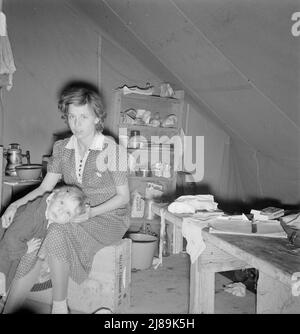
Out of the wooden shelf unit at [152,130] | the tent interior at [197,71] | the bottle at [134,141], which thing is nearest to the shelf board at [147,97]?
the wooden shelf unit at [152,130]

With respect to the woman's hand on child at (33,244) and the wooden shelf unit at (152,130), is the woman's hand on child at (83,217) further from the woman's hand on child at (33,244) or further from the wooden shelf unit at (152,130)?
the wooden shelf unit at (152,130)

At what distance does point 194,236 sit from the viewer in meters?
1.46

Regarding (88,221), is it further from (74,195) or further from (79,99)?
(79,99)

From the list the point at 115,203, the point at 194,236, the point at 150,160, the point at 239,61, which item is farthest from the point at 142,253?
the point at 239,61

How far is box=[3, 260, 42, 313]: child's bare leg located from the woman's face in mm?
669

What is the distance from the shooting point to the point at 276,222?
153 centimetres

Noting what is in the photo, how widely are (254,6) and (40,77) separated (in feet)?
7.79

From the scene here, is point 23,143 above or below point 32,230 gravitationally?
above

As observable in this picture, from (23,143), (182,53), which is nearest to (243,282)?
(182,53)

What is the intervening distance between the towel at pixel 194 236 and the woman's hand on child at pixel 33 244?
0.71m

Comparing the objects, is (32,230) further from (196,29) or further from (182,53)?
(182,53)

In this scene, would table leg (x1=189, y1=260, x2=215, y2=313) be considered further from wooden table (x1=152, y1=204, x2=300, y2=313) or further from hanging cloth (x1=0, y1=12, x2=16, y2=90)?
hanging cloth (x1=0, y1=12, x2=16, y2=90)

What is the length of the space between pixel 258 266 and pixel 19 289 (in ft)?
3.63

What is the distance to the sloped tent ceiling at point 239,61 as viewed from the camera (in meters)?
1.87
